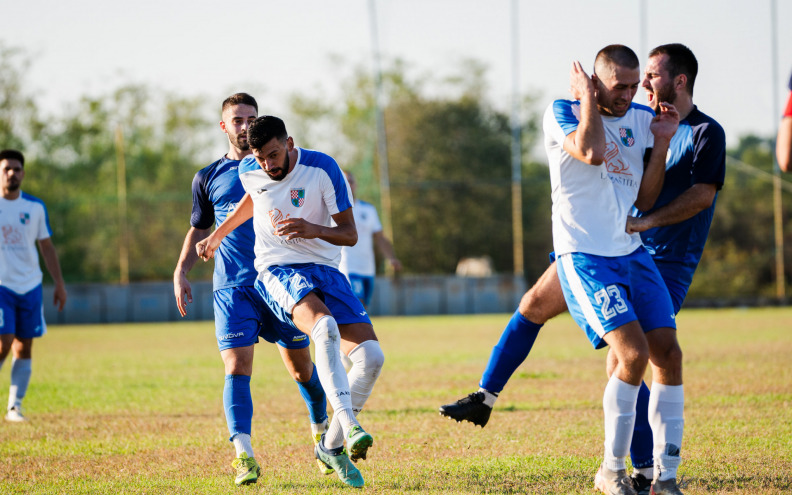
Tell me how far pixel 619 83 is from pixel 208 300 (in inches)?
934

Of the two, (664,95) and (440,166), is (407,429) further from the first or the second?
(440,166)

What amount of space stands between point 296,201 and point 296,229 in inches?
11.0

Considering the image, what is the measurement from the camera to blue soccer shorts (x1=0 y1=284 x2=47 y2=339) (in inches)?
332

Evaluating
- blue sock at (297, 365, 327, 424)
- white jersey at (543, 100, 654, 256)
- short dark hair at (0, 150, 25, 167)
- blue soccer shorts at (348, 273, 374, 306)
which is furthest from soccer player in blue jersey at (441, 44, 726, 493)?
blue soccer shorts at (348, 273, 374, 306)

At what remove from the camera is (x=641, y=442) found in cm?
463

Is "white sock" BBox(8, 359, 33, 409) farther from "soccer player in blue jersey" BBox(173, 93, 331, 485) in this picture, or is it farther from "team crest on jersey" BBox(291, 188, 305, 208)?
"team crest on jersey" BBox(291, 188, 305, 208)

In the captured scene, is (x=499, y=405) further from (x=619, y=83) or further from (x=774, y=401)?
(x=619, y=83)

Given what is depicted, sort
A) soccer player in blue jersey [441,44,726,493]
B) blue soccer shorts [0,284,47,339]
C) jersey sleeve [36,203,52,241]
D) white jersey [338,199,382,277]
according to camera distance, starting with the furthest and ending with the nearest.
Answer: white jersey [338,199,382,277] → jersey sleeve [36,203,52,241] → blue soccer shorts [0,284,47,339] → soccer player in blue jersey [441,44,726,493]

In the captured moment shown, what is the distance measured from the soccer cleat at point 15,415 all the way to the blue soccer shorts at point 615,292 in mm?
5639

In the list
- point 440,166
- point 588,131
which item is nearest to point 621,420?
point 588,131

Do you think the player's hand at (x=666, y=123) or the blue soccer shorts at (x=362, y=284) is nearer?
the player's hand at (x=666, y=123)

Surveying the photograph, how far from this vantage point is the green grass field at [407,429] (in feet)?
16.6

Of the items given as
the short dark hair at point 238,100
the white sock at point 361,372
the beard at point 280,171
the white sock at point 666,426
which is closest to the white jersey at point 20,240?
the short dark hair at point 238,100

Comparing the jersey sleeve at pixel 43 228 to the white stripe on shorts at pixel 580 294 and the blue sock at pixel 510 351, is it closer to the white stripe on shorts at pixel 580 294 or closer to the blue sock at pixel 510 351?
the blue sock at pixel 510 351
